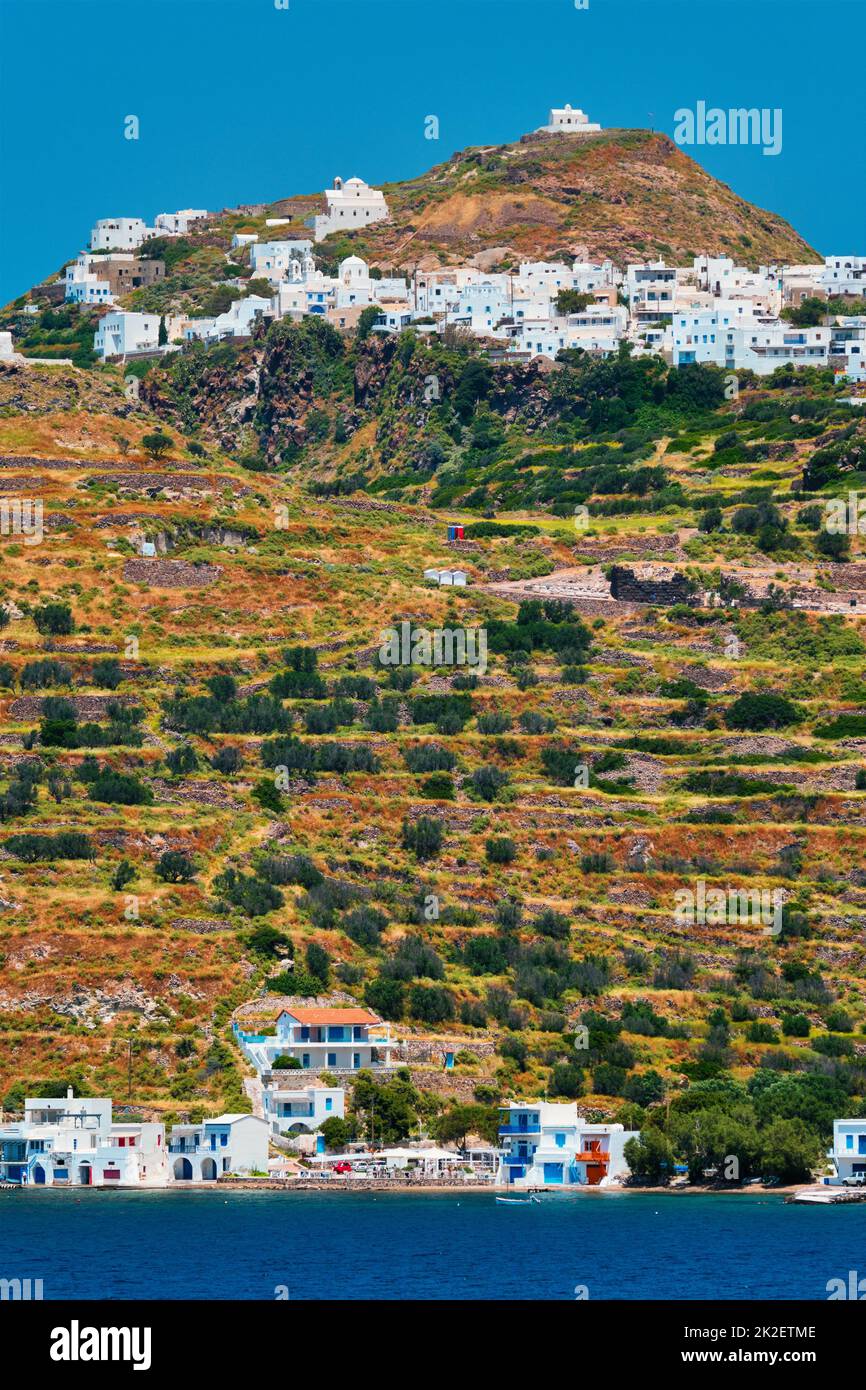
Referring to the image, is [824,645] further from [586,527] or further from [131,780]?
[131,780]

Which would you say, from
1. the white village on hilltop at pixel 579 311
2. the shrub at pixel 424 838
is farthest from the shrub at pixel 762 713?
the white village on hilltop at pixel 579 311

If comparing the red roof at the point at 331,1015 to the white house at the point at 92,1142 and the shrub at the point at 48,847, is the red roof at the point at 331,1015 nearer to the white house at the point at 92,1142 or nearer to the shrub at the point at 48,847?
the white house at the point at 92,1142

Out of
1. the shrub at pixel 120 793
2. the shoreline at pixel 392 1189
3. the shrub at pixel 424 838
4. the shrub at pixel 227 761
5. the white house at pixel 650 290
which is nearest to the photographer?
the shoreline at pixel 392 1189

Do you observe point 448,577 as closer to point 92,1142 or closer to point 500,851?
point 500,851

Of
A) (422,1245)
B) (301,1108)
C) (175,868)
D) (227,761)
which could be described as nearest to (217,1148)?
(301,1108)

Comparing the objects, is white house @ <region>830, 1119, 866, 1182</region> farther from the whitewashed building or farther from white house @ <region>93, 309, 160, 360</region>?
white house @ <region>93, 309, 160, 360</region>
